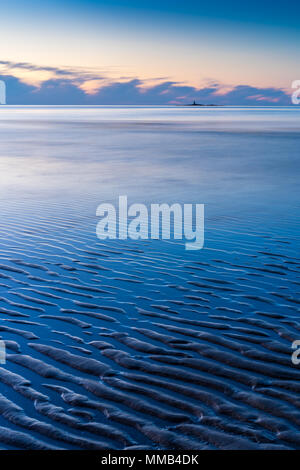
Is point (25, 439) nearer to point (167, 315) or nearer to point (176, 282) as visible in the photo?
point (167, 315)

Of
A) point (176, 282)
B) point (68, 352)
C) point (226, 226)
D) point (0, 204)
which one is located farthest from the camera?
point (0, 204)

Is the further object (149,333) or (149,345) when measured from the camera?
(149,333)

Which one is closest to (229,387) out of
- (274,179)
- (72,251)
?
(72,251)

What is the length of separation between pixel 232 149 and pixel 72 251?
73.8 ft

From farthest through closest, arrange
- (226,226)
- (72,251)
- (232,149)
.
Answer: (232,149), (226,226), (72,251)

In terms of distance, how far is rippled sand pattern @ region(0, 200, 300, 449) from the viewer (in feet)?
12.9

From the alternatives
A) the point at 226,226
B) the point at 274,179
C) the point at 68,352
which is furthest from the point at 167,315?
the point at 274,179

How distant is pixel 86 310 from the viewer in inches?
249

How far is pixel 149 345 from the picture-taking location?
5.36 metres

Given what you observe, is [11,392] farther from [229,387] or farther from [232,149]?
[232,149]

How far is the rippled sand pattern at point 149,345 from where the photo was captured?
3.95m

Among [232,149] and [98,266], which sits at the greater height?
[232,149]
